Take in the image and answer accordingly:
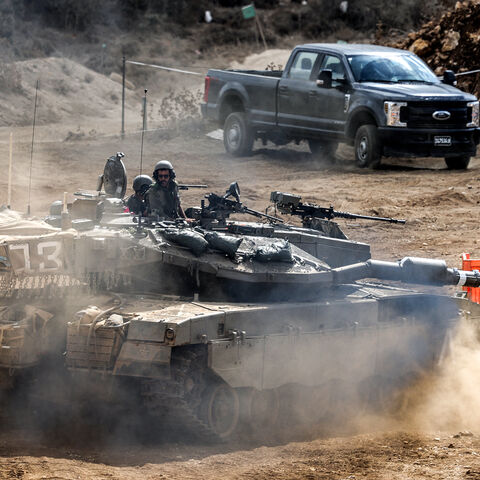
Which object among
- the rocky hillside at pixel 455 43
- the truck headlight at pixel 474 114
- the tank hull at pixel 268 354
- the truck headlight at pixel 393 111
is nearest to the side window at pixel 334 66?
the truck headlight at pixel 393 111

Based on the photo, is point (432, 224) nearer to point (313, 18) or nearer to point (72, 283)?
point (72, 283)

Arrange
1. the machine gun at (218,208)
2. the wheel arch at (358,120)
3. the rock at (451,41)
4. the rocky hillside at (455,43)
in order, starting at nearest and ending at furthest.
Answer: the machine gun at (218,208), the wheel arch at (358,120), the rocky hillside at (455,43), the rock at (451,41)

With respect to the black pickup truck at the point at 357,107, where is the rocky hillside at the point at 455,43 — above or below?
above

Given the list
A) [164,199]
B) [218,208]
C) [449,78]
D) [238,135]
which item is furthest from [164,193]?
[449,78]

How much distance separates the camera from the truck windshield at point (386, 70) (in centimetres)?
1784

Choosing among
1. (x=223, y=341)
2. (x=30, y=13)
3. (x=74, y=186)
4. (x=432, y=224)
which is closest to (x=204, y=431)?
(x=223, y=341)

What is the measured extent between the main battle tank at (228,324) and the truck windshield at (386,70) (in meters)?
8.06

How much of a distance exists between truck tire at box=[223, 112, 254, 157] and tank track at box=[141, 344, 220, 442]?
1144 cm

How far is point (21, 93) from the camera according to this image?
25953 millimetres

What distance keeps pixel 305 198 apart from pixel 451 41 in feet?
22.6

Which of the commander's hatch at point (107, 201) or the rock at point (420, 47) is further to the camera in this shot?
the rock at point (420, 47)

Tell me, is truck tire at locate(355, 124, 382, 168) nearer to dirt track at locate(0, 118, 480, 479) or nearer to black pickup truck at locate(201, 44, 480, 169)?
black pickup truck at locate(201, 44, 480, 169)

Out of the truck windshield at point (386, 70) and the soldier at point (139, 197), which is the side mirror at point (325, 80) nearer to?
the truck windshield at point (386, 70)

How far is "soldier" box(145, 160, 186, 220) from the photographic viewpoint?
11.2 meters
